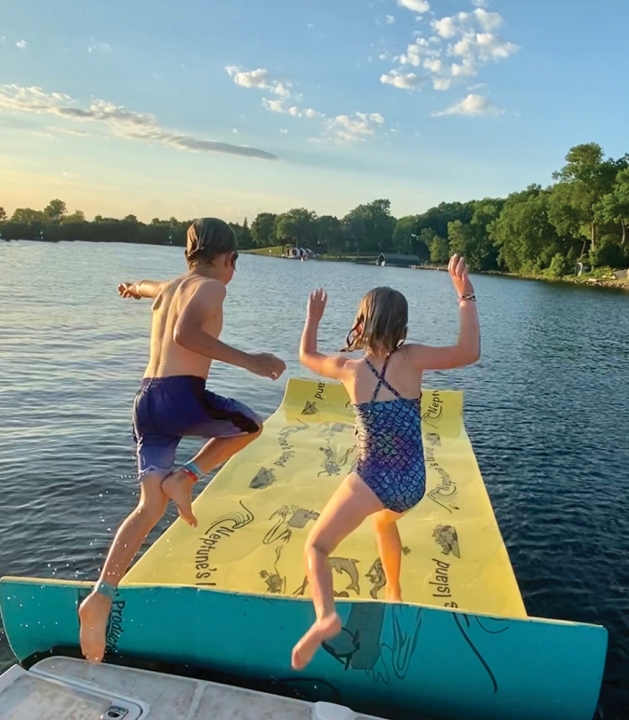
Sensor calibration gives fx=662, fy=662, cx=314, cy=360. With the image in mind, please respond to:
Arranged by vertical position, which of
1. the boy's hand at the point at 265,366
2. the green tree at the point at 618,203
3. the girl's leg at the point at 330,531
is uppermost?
the green tree at the point at 618,203

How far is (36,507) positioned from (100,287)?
30.3 metres

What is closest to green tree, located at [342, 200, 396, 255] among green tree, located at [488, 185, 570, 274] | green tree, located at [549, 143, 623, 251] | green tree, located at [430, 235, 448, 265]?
green tree, located at [430, 235, 448, 265]

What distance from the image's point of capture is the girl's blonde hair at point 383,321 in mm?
4000

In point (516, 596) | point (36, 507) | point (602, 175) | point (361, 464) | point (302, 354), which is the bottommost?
point (36, 507)

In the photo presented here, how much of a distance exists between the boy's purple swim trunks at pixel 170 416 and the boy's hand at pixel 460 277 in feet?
5.35

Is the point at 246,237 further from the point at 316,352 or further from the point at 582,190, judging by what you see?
the point at 316,352

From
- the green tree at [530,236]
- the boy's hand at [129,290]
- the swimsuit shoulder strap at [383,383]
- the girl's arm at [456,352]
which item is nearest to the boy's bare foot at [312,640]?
the swimsuit shoulder strap at [383,383]

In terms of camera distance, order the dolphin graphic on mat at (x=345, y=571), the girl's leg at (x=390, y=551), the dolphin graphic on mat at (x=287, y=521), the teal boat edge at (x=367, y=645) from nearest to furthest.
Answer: the teal boat edge at (x=367, y=645), the girl's leg at (x=390, y=551), the dolphin graphic on mat at (x=345, y=571), the dolphin graphic on mat at (x=287, y=521)

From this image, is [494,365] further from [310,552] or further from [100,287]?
[100,287]

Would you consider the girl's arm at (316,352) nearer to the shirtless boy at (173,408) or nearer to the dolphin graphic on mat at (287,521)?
the shirtless boy at (173,408)

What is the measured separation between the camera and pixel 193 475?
4.18 meters

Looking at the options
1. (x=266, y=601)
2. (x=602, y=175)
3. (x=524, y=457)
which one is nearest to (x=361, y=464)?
(x=266, y=601)

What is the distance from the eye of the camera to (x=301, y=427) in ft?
30.3

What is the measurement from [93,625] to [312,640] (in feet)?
4.61
